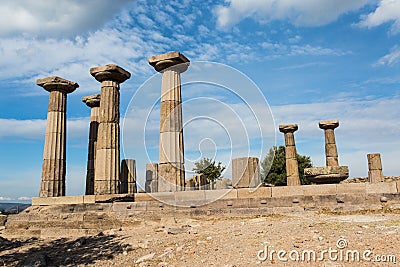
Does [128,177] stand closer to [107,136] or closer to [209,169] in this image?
[107,136]

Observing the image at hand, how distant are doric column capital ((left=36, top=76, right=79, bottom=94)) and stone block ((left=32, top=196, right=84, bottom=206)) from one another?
5.06m

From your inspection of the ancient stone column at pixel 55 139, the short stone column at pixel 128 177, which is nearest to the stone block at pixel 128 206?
the ancient stone column at pixel 55 139

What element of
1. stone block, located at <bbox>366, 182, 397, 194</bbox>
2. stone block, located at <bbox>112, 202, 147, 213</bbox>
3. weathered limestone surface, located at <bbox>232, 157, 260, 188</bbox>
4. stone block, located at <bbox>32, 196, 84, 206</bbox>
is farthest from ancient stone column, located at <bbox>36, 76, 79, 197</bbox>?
stone block, located at <bbox>366, 182, 397, 194</bbox>

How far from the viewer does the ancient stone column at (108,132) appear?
47.0ft

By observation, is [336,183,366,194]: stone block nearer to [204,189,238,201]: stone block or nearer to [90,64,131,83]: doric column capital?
[204,189,238,201]: stone block

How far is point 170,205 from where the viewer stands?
39.5 feet

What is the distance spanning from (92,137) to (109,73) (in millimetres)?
5636

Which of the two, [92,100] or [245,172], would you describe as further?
[92,100]

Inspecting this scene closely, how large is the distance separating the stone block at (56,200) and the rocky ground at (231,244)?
8.83 feet

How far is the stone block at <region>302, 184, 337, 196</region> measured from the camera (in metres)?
11.5

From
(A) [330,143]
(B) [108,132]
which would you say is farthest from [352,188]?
(B) [108,132]

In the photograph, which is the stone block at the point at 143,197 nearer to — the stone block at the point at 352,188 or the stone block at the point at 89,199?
the stone block at the point at 89,199

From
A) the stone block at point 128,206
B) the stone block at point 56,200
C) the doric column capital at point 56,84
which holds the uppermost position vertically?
the doric column capital at point 56,84

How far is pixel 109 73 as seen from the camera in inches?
583
